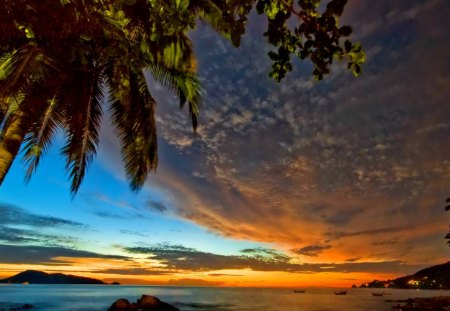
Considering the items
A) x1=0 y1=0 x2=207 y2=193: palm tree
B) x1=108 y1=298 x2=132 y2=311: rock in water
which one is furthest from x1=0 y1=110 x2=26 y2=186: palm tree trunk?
x1=108 y1=298 x2=132 y2=311: rock in water

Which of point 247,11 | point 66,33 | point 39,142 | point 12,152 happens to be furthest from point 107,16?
point 39,142

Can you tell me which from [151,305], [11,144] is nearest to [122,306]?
[151,305]

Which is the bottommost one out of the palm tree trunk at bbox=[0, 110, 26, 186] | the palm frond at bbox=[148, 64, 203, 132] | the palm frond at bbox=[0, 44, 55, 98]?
the palm tree trunk at bbox=[0, 110, 26, 186]

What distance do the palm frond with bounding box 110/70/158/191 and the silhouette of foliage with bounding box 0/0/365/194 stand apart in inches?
1.3

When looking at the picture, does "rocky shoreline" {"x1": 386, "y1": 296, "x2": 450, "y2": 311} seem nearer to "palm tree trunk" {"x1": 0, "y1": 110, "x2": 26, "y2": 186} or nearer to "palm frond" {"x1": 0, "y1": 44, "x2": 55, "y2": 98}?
"palm tree trunk" {"x1": 0, "y1": 110, "x2": 26, "y2": 186}

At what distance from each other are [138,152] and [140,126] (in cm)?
91

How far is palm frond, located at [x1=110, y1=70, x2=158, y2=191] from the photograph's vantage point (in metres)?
11.7

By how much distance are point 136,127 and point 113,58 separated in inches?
96.7

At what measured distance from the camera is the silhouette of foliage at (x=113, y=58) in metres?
3.59

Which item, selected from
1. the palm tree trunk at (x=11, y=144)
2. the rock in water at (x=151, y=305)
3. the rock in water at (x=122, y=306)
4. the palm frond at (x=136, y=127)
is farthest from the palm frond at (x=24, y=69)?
the rock in water at (x=151, y=305)

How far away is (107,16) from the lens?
19.9 ft

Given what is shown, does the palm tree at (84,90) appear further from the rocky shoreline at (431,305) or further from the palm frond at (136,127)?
the rocky shoreline at (431,305)

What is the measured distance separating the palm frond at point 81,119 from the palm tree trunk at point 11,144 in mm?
1908

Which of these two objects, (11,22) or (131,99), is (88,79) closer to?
(131,99)
